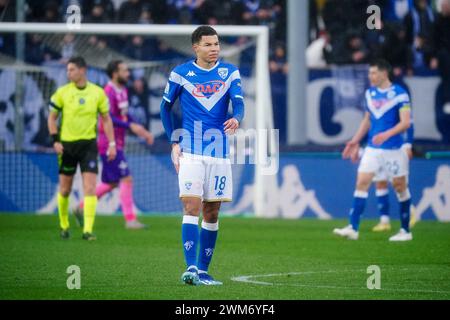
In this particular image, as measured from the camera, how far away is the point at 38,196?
744 inches

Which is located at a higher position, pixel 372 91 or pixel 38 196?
pixel 372 91

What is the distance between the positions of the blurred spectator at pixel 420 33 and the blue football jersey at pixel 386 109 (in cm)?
681

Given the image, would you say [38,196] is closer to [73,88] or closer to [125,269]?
A: [73,88]

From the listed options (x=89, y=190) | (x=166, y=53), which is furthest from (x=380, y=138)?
(x=166, y=53)

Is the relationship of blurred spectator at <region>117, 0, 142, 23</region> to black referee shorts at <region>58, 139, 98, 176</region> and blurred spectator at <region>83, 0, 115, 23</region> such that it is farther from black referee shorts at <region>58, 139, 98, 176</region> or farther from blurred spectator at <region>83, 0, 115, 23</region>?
black referee shorts at <region>58, 139, 98, 176</region>

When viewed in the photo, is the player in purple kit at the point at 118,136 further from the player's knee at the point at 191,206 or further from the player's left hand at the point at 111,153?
the player's knee at the point at 191,206

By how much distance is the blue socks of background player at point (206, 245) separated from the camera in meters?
9.71

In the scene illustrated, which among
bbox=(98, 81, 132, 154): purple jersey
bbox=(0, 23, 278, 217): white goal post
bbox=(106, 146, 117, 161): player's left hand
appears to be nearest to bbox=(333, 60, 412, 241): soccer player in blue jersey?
bbox=(106, 146, 117, 161): player's left hand

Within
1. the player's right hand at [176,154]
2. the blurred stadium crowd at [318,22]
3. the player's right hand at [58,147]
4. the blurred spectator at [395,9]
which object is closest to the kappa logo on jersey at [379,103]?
the player's right hand at [58,147]

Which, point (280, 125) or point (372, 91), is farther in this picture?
point (280, 125)

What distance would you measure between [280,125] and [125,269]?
34.7 feet

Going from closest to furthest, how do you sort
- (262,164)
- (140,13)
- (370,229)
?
(370,229)
(262,164)
(140,13)

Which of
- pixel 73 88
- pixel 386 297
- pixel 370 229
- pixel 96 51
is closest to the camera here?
pixel 386 297
